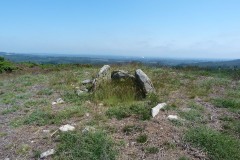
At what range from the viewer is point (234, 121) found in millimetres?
7301

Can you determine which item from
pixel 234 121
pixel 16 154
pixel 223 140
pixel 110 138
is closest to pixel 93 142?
pixel 110 138

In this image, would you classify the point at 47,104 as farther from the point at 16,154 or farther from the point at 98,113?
the point at 16,154

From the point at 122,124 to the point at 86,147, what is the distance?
5.09 feet

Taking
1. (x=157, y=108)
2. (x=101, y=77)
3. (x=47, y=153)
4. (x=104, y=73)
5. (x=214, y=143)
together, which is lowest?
(x=47, y=153)

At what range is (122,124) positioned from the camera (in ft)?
23.7

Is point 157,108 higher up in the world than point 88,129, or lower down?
higher up

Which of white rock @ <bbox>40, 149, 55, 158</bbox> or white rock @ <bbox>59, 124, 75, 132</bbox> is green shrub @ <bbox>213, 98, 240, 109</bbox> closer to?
white rock @ <bbox>59, 124, 75, 132</bbox>

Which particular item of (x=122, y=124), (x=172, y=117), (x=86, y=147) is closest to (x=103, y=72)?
(x=122, y=124)

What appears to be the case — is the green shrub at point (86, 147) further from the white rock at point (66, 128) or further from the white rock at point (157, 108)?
the white rock at point (157, 108)

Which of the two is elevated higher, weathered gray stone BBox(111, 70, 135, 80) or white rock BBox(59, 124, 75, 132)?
weathered gray stone BBox(111, 70, 135, 80)

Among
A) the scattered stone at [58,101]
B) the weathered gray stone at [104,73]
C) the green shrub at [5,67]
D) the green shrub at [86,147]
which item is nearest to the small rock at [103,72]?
the weathered gray stone at [104,73]


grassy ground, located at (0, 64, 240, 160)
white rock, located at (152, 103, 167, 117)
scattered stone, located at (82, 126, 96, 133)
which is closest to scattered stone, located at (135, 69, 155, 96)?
grassy ground, located at (0, 64, 240, 160)

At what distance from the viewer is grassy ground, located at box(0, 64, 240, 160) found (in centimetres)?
583

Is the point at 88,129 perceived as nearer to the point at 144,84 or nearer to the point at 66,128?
the point at 66,128
